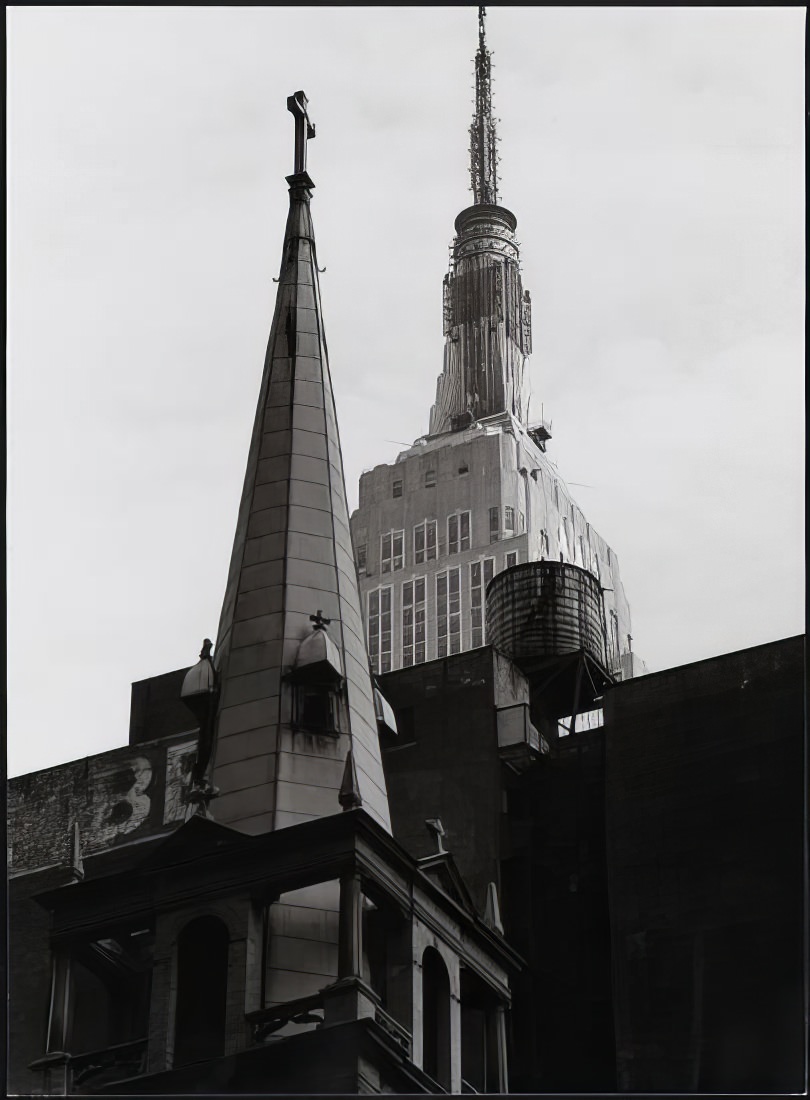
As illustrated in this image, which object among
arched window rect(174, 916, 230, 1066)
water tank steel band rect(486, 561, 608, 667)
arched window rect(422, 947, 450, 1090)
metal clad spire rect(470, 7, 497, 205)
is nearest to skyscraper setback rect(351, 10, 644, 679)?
metal clad spire rect(470, 7, 497, 205)

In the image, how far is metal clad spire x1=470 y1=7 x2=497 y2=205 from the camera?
1419 inches

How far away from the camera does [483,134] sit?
3781 cm

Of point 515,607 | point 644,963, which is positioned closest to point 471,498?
point 515,607

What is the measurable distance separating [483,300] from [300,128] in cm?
452

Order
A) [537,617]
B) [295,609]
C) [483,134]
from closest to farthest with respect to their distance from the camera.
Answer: [295,609], [483,134], [537,617]

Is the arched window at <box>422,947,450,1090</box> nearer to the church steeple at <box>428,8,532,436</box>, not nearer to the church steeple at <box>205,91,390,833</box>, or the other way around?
the church steeple at <box>205,91,390,833</box>

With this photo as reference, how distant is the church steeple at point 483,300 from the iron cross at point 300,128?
8.30 feet

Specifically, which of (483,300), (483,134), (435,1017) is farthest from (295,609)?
(483,134)

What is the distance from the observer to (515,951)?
119ft

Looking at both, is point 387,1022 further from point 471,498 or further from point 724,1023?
point 471,498

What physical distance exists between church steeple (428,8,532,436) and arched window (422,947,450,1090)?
10.1 metres

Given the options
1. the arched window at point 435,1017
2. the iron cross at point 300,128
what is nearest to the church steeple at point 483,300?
the iron cross at point 300,128

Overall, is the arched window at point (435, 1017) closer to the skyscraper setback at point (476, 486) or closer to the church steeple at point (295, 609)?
the church steeple at point (295, 609)

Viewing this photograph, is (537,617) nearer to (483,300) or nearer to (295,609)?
(483,300)
